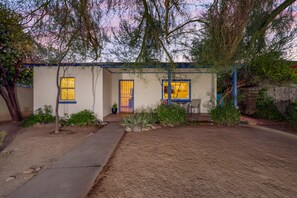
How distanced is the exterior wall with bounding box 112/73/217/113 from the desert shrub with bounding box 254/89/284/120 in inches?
88.5

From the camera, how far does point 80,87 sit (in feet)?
27.8

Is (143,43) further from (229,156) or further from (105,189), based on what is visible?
(105,189)

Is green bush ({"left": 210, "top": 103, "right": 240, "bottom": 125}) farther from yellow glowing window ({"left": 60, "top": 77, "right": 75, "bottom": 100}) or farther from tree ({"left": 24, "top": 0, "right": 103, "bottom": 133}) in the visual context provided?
yellow glowing window ({"left": 60, "top": 77, "right": 75, "bottom": 100})

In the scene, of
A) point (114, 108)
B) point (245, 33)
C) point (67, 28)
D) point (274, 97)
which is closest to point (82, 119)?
point (114, 108)

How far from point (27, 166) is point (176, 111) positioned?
5.27 metres

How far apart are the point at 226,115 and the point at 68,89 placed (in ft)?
23.6

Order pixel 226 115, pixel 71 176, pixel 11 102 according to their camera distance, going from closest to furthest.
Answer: pixel 71 176 → pixel 226 115 → pixel 11 102

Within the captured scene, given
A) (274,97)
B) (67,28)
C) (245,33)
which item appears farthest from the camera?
(274,97)

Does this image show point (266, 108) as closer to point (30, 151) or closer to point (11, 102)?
point (30, 151)

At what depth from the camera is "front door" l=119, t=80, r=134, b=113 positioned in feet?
35.7

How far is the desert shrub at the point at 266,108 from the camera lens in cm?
847

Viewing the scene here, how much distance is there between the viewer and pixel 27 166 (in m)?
3.63

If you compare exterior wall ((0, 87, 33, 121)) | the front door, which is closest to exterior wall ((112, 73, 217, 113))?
the front door

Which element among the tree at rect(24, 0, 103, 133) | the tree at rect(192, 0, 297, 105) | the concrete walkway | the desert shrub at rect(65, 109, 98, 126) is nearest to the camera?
the concrete walkway
